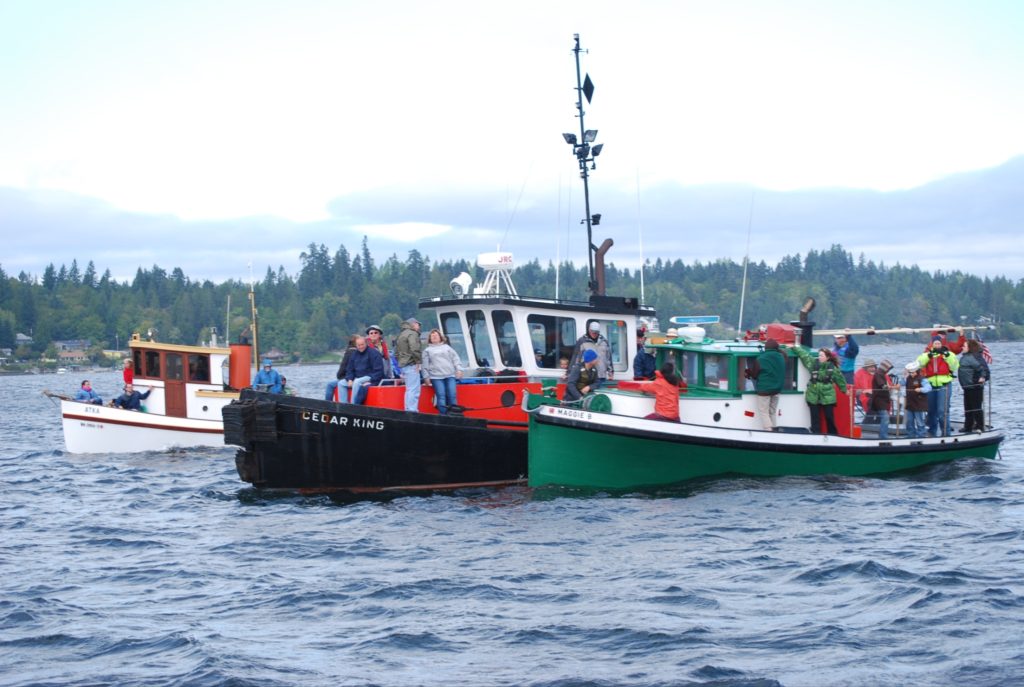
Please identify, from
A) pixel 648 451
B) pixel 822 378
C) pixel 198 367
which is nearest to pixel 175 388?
pixel 198 367

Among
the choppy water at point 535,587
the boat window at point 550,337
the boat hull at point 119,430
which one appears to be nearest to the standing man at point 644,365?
the boat window at point 550,337

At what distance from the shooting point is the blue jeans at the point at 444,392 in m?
19.6

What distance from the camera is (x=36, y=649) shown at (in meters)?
11.4

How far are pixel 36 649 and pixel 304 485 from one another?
7.88m

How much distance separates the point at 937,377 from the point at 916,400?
616mm

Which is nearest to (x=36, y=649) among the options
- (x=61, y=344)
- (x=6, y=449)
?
(x=6, y=449)

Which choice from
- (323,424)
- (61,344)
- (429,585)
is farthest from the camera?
(61,344)

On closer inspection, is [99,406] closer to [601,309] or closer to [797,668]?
[601,309]

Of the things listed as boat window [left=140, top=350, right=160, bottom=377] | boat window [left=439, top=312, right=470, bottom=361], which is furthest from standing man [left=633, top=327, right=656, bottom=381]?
boat window [left=140, top=350, right=160, bottom=377]

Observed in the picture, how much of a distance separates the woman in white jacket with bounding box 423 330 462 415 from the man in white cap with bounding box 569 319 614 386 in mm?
1970

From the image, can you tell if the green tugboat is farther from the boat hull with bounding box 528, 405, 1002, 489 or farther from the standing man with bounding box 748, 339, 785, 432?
the standing man with bounding box 748, 339, 785, 432

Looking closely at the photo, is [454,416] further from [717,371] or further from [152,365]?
[152,365]

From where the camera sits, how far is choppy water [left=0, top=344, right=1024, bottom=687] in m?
10.5

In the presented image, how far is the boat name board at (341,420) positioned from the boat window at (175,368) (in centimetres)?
1278
